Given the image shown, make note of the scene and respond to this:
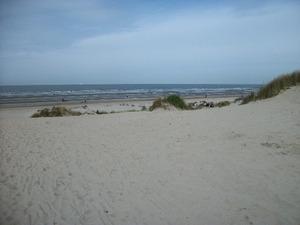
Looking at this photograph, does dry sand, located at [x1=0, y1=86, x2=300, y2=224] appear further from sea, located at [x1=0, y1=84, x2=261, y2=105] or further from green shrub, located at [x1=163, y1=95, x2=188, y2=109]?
sea, located at [x1=0, y1=84, x2=261, y2=105]

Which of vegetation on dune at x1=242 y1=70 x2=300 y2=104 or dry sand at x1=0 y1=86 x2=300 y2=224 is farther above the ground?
vegetation on dune at x1=242 y1=70 x2=300 y2=104

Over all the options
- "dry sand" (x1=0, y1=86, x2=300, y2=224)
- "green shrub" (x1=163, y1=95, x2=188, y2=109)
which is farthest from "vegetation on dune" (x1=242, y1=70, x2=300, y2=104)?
"green shrub" (x1=163, y1=95, x2=188, y2=109)

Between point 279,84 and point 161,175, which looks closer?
point 161,175

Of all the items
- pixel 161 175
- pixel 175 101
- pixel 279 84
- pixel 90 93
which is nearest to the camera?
pixel 161 175

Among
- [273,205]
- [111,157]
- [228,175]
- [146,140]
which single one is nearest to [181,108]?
[146,140]

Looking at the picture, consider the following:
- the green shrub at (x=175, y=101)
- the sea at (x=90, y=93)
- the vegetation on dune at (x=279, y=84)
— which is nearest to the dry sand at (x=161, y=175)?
the vegetation on dune at (x=279, y=84)

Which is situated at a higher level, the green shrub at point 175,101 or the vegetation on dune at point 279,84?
the vegetation on dune at point 279,84

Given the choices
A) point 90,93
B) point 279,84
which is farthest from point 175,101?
point 90,93

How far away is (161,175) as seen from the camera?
4602 mm

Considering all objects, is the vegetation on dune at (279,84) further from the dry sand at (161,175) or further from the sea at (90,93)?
the sea at (90,93)

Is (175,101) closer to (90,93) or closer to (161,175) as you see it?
(161,175)

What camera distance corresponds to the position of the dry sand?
331 centimetres

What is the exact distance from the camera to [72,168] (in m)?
5.17

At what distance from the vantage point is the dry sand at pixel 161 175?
331 cm
